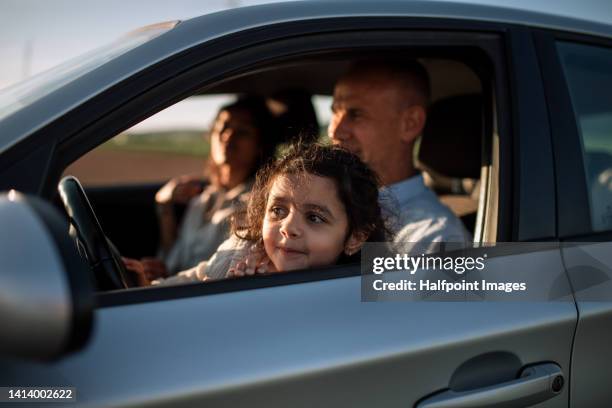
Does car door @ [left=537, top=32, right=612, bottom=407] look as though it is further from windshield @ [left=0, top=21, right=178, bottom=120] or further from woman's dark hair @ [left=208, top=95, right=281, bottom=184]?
woman's dark hair @ [left=208, top=95, right=281, bottom=184]

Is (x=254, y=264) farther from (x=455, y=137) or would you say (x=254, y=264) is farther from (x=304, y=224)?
(x=455, y=137)

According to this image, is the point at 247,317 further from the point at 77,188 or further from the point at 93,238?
the point at 77,188

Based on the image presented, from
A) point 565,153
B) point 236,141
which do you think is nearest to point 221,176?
point 236,141

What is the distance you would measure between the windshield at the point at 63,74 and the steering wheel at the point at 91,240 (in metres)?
0.26

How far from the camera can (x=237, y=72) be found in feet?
4.76

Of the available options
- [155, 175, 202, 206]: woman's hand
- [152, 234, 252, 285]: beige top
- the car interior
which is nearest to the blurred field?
the car interior

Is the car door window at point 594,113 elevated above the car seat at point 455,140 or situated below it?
below

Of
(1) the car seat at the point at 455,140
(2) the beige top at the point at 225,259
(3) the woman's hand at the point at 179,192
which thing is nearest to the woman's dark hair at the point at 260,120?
(3) the woman's hand at the point at 179,192

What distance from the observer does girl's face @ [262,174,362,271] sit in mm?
1688

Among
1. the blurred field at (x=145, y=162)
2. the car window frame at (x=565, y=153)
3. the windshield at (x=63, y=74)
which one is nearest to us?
the windshield at (x=63, y=74)

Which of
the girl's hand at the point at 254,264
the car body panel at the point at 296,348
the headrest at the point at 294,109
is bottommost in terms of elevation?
the car body panel at the point at 296,348

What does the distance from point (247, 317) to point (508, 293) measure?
61 cm

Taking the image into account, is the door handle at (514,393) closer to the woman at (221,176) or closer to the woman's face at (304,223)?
the woman's face at (304,223)

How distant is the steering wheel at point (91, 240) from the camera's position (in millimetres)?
1549
